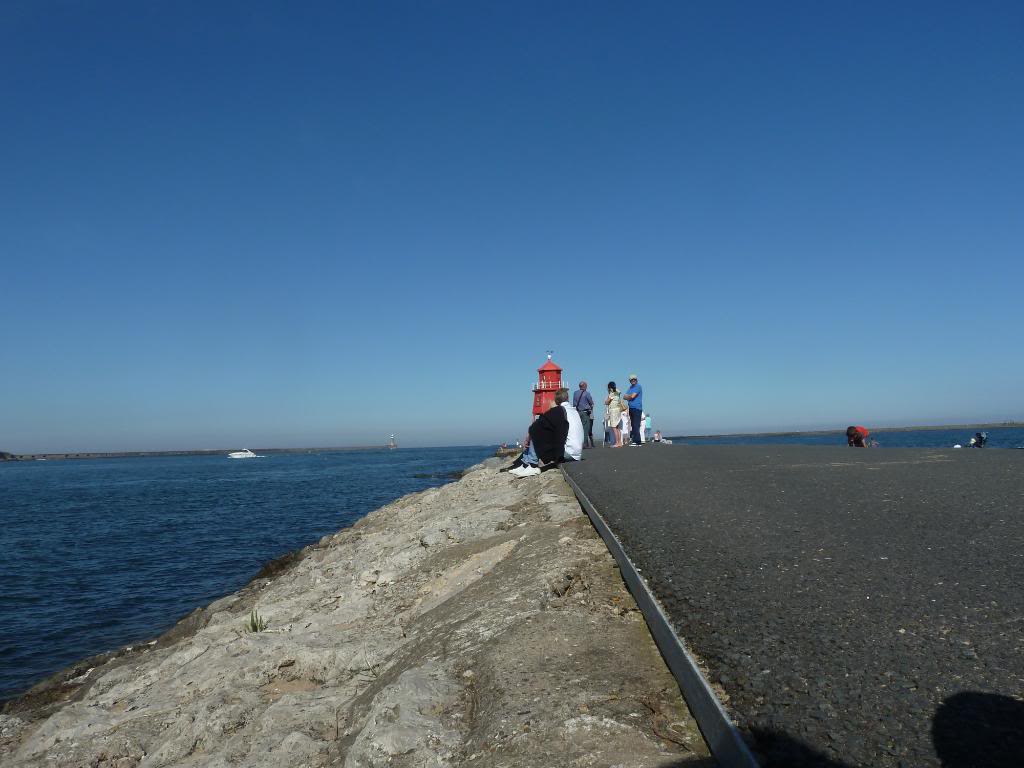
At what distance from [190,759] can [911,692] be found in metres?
3.92

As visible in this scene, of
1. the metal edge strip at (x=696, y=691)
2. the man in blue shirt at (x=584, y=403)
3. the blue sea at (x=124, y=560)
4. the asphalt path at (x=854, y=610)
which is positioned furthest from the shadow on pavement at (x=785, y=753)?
the man in blue shirt at (x=584, y=403)

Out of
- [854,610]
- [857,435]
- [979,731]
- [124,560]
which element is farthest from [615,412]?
[979,731]

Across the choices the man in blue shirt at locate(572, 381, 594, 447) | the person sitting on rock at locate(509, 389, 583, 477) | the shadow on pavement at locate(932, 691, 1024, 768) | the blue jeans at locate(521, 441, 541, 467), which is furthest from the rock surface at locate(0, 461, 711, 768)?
the man in blue shirt at locate(572, 381, 594, 447)

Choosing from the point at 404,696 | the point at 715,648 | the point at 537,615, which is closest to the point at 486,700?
the point at 404,696

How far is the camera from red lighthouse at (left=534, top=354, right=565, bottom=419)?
97.5 feet

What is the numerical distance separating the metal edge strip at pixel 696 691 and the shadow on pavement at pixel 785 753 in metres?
0.12

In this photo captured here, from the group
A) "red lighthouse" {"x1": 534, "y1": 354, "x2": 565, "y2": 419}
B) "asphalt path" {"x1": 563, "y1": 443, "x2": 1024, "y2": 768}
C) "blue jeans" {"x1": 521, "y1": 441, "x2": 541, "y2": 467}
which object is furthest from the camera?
"red lighthouse" {"x1": 534, "y1": 354, "x2": 565, "y2": 419}

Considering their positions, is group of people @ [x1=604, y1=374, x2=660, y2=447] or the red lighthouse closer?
group of people @ [x1=604, y1=374, x2=660, y2=447]

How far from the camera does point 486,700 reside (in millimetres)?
3324

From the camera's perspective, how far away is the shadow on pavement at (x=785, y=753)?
7.71 feet

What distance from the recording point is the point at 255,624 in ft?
22.8

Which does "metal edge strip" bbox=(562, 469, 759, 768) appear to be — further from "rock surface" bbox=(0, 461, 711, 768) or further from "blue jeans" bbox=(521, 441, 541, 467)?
"blue jeans" bbox=(521, 441, 541, 467)

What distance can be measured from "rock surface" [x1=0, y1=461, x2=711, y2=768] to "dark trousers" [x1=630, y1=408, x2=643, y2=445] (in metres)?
13.5

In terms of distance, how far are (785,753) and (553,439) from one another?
37.6 feet
